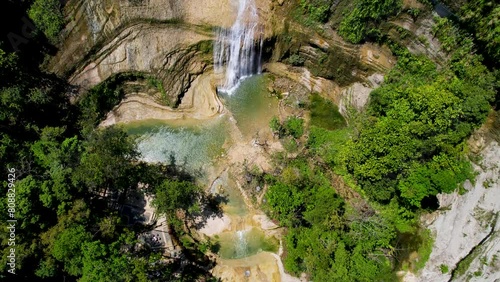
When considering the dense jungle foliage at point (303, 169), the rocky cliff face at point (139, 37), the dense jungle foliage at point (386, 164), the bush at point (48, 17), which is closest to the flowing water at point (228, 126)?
the rocky cliff face at point (139, 37)

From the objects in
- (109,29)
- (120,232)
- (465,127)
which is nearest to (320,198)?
(465,127)

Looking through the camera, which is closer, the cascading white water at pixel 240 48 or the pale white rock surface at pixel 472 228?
the pale white rock surface at pixel 472 228

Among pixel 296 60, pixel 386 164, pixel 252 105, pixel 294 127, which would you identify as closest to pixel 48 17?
pixel 252 105

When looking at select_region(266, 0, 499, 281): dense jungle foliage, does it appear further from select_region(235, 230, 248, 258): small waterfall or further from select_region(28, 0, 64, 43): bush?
select_region(28, 0, 64, 43): bush

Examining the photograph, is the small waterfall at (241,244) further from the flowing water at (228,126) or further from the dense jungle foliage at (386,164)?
the dense jungle foliage at (386,164)

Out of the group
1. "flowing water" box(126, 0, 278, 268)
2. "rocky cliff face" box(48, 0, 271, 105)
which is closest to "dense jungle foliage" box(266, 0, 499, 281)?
"flowing water" box(126, 0, 278, 268)

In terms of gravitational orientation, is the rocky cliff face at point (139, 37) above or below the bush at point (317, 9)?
below

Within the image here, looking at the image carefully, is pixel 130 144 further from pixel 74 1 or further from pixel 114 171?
pixel 74 1
